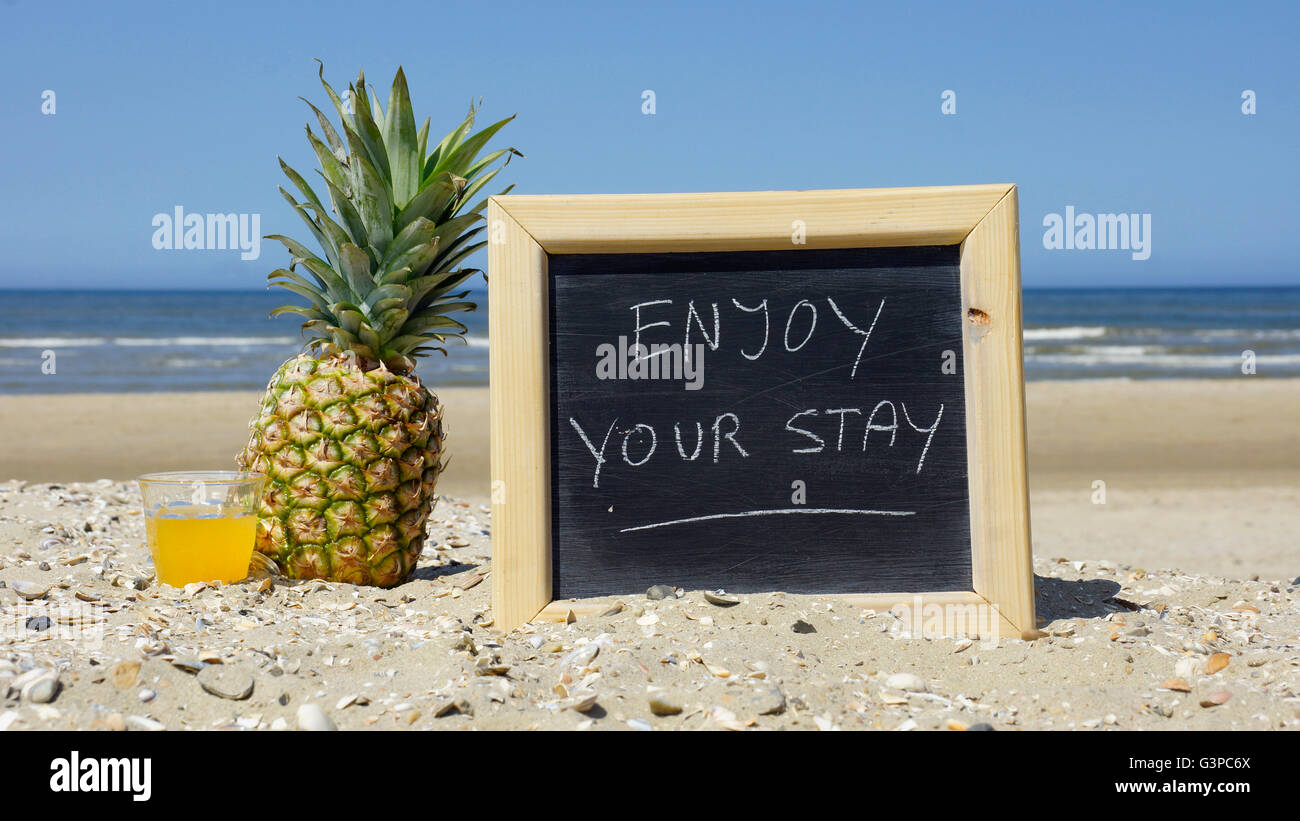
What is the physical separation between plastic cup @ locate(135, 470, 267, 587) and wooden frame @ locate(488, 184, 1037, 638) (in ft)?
3.24

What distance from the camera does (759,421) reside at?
273 cm

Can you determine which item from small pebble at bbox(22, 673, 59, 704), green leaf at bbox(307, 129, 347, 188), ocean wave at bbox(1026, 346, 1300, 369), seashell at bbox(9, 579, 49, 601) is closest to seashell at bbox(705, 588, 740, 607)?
small pebble at bbox(22, 673, 59, 704)

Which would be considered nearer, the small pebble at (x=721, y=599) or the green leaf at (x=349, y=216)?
the small pebble at (x=721, y=599)

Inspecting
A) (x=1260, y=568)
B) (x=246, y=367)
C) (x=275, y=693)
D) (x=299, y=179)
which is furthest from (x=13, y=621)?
(x=246, y=367)

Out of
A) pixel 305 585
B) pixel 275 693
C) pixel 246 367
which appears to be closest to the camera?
pixel 275 693

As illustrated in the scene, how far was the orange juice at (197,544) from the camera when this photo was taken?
3.00 meters

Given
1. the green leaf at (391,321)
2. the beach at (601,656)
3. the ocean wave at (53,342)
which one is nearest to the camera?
the beach at (601,656)

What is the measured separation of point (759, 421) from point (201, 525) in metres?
1.85

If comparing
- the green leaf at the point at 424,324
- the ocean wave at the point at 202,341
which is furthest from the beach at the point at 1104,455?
the ocean wave at the point at 202,341

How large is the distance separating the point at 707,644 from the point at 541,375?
89cm

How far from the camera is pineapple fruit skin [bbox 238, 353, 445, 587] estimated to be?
3.06 metres

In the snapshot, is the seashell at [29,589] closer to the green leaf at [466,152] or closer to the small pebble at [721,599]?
the green leaf at [466,152]
